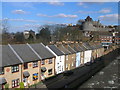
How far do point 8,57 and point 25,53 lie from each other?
113 inches

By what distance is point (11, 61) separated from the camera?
15.0 metres

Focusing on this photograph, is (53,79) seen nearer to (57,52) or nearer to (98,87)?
(57,52)

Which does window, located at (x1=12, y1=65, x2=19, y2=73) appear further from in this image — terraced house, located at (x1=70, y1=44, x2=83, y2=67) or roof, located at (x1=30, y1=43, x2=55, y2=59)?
terraced house, located at (x1=70, y1=44, x2=83, y2=67)

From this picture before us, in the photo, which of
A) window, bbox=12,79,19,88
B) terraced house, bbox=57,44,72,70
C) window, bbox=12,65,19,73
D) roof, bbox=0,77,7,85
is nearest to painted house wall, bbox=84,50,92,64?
terraced house, bbox=57,44,72,70

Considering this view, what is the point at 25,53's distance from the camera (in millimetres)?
17906

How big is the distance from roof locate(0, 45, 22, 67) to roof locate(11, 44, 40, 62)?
3.09ft

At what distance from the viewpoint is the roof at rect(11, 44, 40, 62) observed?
55.9 feet

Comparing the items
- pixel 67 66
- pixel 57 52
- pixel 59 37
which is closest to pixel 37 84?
pixel 57 52

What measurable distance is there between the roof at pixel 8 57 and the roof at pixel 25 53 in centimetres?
Result: 94

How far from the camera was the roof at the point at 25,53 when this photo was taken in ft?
55.9

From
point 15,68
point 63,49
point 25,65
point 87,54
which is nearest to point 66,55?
point 63,49

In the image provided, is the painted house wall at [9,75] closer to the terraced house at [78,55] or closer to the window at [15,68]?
the window at [15,68]

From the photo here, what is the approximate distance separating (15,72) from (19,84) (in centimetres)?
146

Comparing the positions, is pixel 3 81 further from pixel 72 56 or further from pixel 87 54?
pixel 87 54
